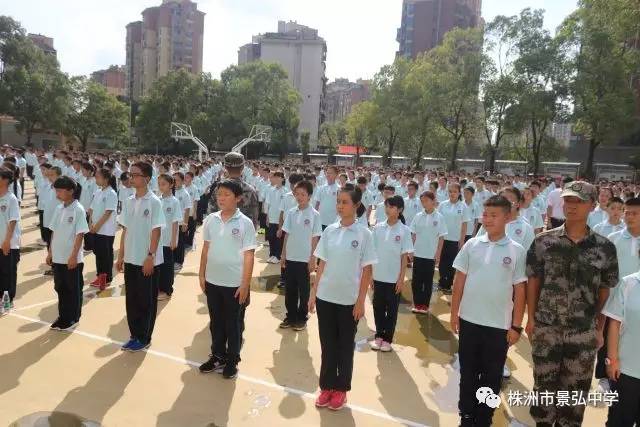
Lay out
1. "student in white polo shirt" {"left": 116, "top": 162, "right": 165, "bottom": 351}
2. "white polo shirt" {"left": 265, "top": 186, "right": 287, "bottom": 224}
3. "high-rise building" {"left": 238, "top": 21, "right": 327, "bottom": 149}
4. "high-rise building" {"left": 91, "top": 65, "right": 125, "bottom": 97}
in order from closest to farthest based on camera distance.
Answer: "student in white polo shirt" {"left": 116, "top": 162, "right": 165, "bottom": 351} → "white polo shirt" {"left": 265, "top": 186, "right": 287, "bottom": 224} → "high-rise building" {"left": 238, "top": 21, "right": 327, "bottom": 149} → "high-rise building" {"left": 91, "top": 65, "right": 125, "bottom": 97}

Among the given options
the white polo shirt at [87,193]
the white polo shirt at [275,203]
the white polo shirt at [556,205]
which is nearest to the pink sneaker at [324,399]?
the white polo shirt at [275,203]

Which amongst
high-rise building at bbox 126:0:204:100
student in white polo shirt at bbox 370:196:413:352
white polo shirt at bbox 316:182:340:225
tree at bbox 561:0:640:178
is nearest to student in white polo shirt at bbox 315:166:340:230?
white polo shirt at bbox 316:182:340:225

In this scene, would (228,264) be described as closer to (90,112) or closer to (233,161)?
(233,161)

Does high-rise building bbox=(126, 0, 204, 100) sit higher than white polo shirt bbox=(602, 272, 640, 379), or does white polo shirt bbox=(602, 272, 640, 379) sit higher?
high-rise building bbox=(126, 0, 204, 100)

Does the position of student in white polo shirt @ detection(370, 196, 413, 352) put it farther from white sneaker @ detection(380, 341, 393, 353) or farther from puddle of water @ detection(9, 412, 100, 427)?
puddle of water @ detection(9, 412, 100, 427)

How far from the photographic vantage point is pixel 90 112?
47000mm

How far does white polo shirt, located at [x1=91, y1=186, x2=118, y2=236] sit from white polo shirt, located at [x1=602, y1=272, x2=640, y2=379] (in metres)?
6.03

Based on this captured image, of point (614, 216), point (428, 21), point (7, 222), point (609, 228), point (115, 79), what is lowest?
point (7, 222)

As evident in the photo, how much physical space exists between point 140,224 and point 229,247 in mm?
1295

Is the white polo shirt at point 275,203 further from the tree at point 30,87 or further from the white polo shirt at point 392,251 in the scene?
the tree at point 30,87

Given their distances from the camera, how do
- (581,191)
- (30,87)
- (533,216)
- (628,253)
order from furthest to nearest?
(30,87), (533,216), (628,253), (581,191)

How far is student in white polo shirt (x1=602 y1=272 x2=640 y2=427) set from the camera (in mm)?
2830

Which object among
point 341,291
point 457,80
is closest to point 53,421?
point 341,291

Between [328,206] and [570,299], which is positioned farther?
[328,206]
